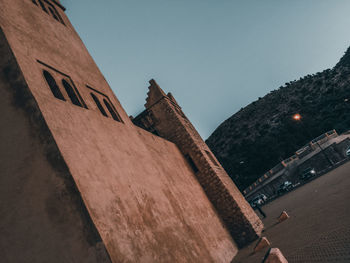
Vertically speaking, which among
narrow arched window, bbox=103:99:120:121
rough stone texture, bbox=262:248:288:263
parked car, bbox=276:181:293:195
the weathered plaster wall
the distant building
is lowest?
parked car, bbox=276:181:293:195

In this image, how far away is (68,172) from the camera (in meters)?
4.46

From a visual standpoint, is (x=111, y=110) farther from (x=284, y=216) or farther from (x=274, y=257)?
(x=284, y=216)

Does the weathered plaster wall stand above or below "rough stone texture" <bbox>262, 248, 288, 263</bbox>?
above

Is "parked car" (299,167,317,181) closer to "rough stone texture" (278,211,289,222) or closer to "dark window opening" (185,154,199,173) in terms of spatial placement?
"rough stone texture" (278,211,289,222)

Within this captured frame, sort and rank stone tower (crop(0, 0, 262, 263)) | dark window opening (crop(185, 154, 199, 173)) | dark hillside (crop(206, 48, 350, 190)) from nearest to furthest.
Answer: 1. stone tower (crop(0, 0, 262, 263))
2. dark window opening (crop(185, 154, 199, 173))
3. dark hillside (crop(206, 48, 350, 190))

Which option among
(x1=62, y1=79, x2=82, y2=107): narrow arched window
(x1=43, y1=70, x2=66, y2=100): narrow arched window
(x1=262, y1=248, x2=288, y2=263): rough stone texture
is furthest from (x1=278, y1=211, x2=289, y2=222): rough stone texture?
(x1=43, y1=70, x2=66, y2=100): narrow arched window

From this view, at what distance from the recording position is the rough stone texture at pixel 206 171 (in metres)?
13.1

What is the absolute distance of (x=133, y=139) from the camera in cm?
852

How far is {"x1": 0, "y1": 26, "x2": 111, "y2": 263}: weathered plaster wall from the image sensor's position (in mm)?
4176

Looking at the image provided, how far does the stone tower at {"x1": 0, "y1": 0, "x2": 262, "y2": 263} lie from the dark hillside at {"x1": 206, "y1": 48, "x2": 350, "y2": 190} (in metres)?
38.4

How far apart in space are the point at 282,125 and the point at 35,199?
64.6m

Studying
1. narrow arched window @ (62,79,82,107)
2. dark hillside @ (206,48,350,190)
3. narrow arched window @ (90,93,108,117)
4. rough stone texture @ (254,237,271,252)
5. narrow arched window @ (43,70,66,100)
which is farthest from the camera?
dark hillside @ (206,48,350,190)

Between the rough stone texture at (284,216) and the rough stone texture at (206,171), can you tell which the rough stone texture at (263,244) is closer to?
the rough stone texture at (206,171)

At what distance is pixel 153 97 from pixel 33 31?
33.1 feet
